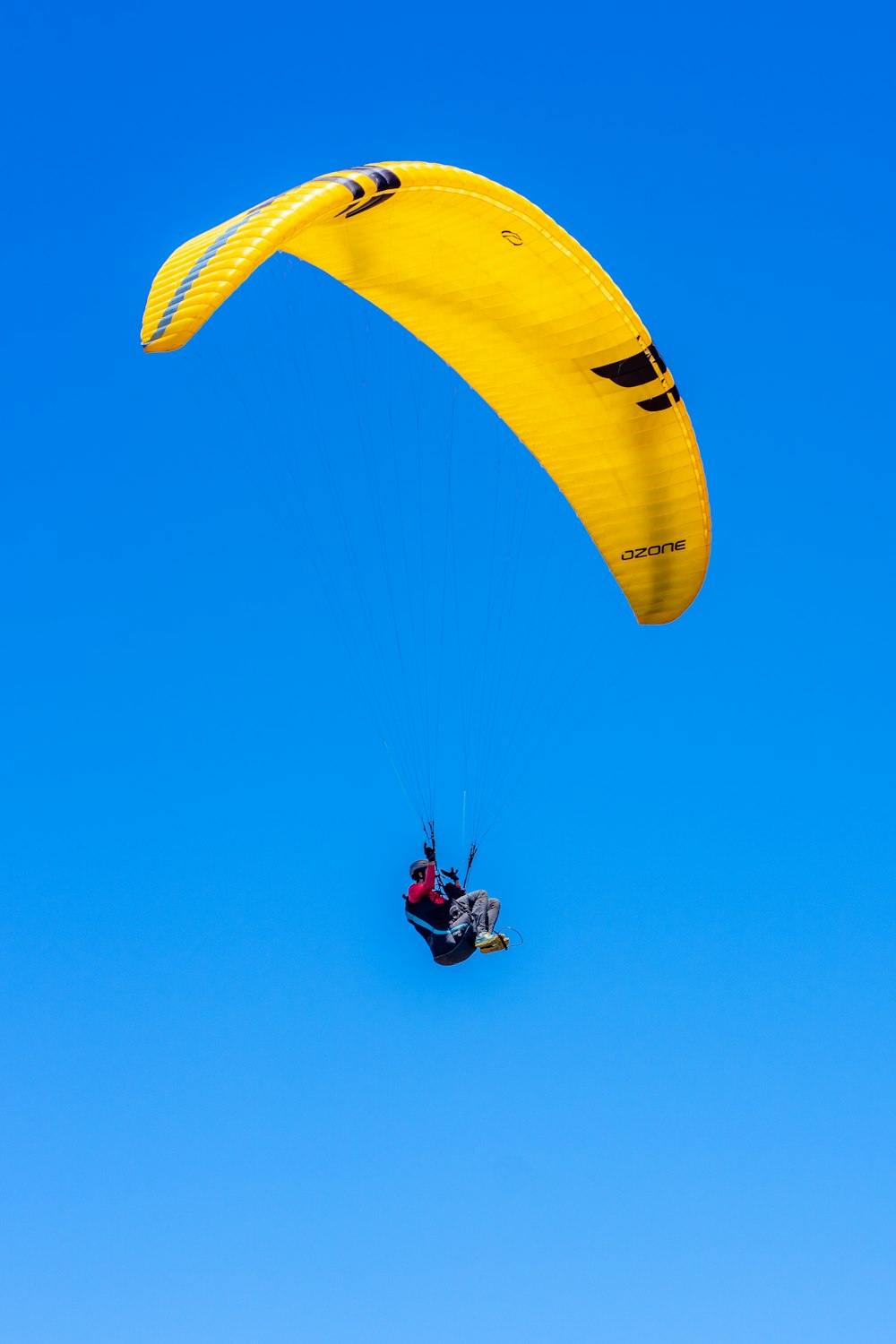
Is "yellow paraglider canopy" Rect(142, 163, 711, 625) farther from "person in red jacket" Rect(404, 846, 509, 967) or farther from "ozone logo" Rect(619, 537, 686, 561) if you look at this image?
"person in red jacket" Rect(404, 846, 509, 967)

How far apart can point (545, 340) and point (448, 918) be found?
21.3 ft

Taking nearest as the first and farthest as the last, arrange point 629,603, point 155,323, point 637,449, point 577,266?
point 155,323, point 577,266, point 637,449, point 629,603

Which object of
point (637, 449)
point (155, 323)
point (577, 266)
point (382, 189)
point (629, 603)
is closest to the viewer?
point (155, 323)

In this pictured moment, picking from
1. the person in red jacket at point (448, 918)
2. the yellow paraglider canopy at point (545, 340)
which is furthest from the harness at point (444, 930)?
the yellow paraglider canopy at point (545, 340)

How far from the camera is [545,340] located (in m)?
20.7

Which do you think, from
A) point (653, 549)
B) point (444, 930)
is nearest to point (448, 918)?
point (444, 930)

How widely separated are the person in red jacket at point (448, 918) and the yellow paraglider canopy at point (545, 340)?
14.6ft

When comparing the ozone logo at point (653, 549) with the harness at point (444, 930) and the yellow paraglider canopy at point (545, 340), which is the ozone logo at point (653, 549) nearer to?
the yellow paraglider canopy at point (545, 340)

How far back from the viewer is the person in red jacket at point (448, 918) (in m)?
19.9

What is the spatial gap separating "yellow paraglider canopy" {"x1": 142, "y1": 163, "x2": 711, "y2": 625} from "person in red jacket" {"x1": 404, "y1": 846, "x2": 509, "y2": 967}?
4.46 m

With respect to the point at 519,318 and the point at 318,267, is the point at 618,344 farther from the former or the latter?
the point at 318,267

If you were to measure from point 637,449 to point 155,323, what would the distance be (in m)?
7.30

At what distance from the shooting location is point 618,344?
20.2 m

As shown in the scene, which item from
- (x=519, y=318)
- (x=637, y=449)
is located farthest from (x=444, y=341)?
(x=637, y=449)
